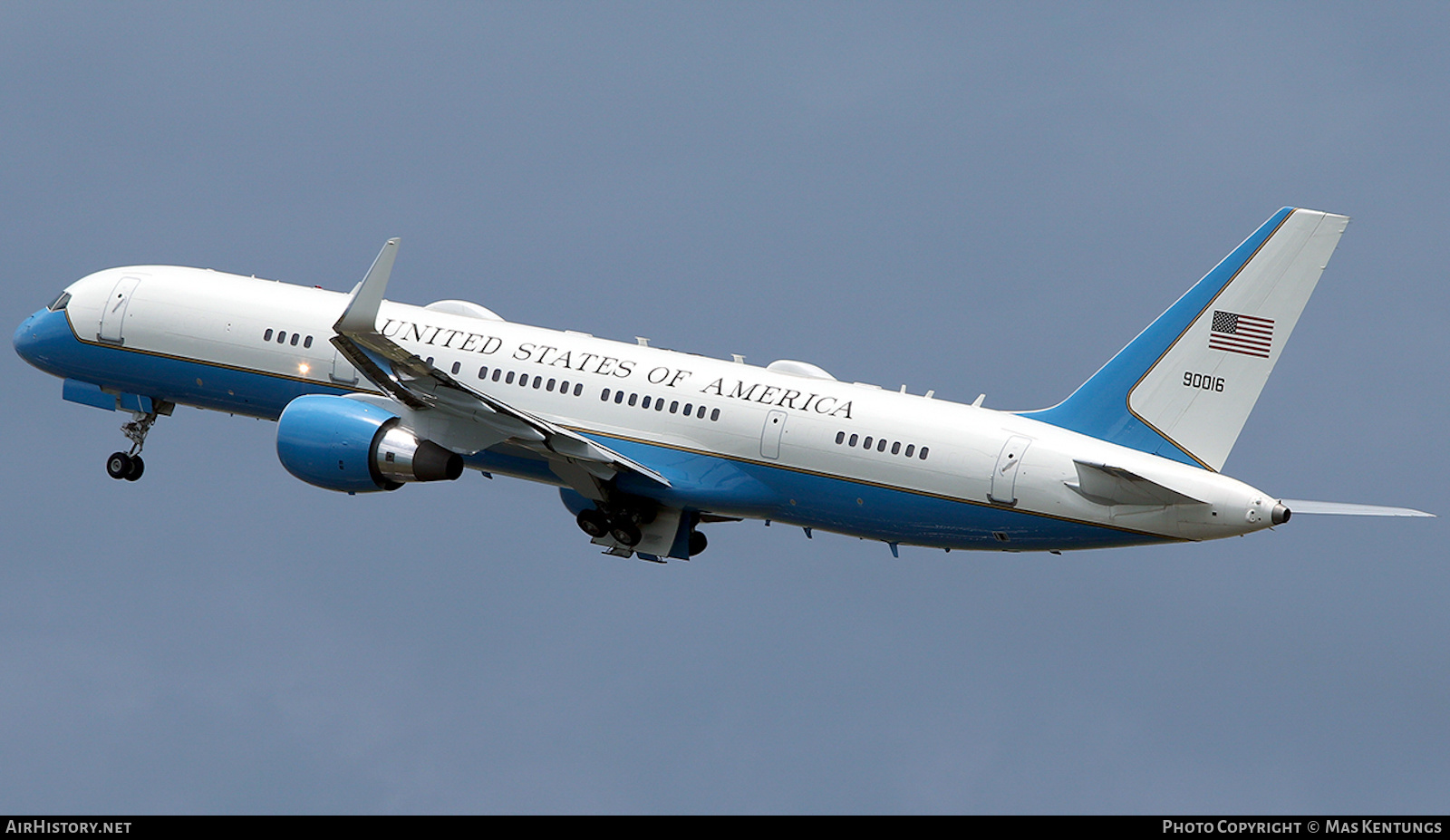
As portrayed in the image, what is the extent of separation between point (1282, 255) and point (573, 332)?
1573cm

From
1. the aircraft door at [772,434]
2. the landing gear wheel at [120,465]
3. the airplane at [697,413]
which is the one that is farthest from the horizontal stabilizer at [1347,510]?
the landing gear wheel at [120,465]

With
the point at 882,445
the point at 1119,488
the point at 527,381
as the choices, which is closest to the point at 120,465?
the point at 527,381

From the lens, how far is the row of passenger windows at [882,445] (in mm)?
47084

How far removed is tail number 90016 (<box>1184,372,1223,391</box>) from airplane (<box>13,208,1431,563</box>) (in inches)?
2.0

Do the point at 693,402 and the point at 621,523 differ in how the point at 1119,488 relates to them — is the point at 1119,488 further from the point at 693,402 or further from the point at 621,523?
the point at 621,523

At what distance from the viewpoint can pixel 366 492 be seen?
49094 millimetres

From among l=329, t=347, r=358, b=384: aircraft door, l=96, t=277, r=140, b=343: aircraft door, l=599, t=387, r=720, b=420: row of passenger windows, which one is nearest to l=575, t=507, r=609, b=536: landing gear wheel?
l=599, t=387, r=720, b=420: row of passenger windows

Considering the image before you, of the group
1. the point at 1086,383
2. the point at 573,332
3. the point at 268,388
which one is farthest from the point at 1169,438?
the point at 268,388

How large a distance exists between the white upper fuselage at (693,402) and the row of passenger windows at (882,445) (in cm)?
4

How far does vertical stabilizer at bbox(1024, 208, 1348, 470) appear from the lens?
45531mm

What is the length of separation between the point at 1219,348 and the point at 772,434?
9.37m

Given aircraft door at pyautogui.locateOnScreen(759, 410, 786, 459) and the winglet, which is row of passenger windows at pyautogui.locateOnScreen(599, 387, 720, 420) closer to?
aircraft door at pyautogui.locateOnScreen(759, 410, 786, 459)

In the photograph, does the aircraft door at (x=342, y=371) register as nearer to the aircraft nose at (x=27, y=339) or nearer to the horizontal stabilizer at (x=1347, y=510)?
the aircraft nose at (x=27, y=339)
